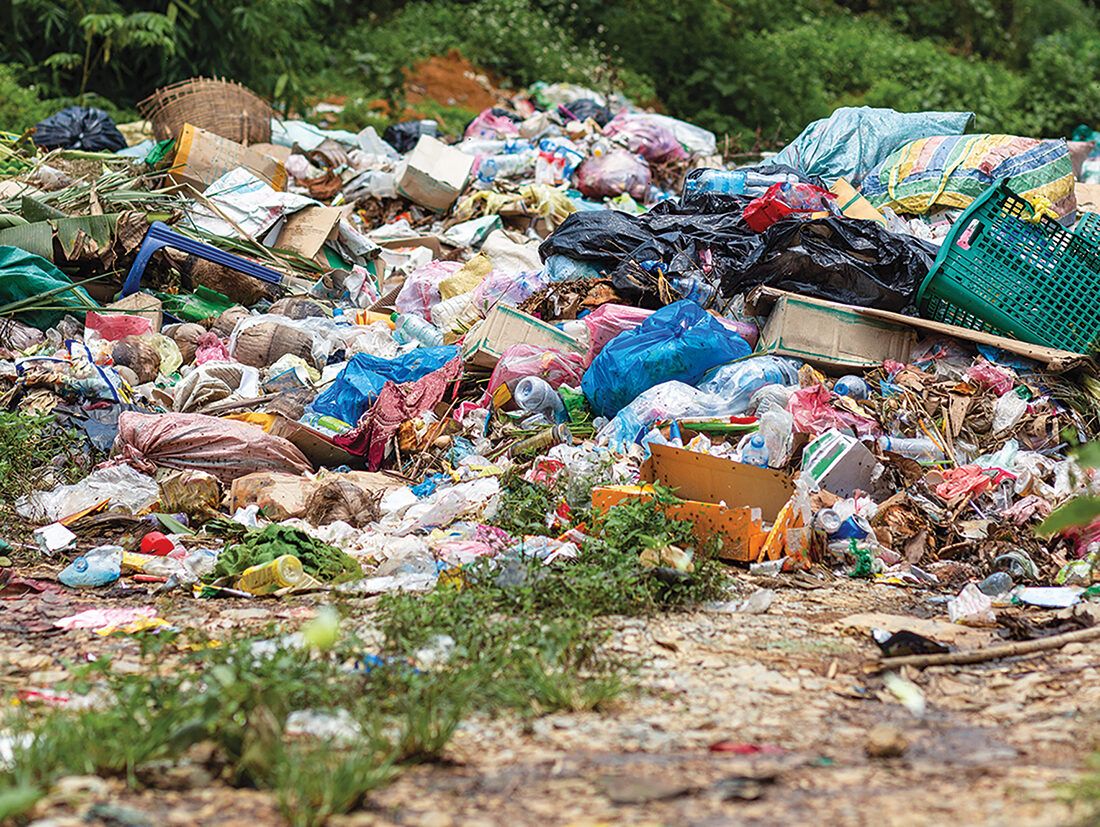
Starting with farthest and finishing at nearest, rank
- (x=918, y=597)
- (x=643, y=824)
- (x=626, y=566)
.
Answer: (x=918, y=597) < (x=626, y=566) < (x=643, y=824)

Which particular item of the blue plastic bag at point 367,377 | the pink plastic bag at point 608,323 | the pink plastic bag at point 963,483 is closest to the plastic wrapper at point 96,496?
the blue plastic bag at point 367,377

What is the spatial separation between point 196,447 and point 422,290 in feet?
6.65

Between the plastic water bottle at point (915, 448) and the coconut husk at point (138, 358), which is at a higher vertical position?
the plastic water bottle at point (915, 448)

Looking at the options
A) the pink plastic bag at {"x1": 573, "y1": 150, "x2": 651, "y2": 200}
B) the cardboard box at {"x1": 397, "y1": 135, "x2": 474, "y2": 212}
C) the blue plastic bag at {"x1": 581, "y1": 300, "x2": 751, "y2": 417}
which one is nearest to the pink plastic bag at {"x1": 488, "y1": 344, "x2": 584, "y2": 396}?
the blue plastic bag at {"x1": 581, "y1": 300, "x2": 751, "y2": 417}

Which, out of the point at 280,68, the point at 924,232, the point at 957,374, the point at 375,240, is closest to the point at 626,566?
the point at 957,374

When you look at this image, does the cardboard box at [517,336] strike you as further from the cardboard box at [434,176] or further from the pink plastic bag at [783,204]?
the cardboard box at [434,176]

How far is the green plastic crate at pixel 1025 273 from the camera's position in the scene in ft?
14.3

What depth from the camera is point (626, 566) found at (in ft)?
10.0

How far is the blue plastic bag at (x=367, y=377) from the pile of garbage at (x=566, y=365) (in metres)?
0.01

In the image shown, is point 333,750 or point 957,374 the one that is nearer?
point 333,750

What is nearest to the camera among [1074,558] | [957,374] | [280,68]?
[1074,558]

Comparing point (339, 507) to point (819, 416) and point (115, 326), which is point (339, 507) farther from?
point (115, 326)

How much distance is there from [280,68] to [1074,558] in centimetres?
988

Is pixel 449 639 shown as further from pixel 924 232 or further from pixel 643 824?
pixel 924 232
